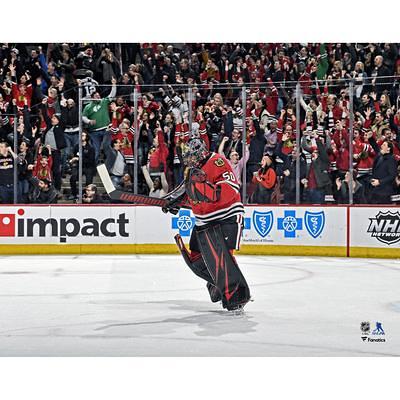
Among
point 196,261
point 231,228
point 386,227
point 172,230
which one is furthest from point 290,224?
point 231,228

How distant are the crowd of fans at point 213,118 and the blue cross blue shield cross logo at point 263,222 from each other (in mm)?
210

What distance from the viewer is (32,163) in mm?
11094

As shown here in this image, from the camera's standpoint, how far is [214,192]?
5527mm

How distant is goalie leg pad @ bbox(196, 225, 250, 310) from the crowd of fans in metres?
3.93

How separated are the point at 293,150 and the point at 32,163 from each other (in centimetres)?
349

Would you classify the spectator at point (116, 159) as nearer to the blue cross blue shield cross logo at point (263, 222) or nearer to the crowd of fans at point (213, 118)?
the crowd of fans at point (213, 118)

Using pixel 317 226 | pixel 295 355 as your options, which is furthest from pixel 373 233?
pixel 295 355

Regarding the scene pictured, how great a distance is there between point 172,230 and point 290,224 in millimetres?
1557

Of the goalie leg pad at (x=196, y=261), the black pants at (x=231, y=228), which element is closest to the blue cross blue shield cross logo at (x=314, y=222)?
the goalie leg pad at (x=196, y=261)

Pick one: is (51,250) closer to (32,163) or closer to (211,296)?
(32,163)

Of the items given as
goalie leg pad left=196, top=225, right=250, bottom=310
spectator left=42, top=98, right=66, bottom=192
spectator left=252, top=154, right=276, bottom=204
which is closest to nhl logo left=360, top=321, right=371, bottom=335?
goalie leg pad left=196, top=225, right=250, bottom=310

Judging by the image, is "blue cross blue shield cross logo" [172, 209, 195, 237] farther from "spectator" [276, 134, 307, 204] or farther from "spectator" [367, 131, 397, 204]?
"spectator" [367, 131, 397, 204]

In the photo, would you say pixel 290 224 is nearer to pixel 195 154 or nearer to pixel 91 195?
pixel 91 195

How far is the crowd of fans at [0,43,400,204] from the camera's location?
10.0 m
